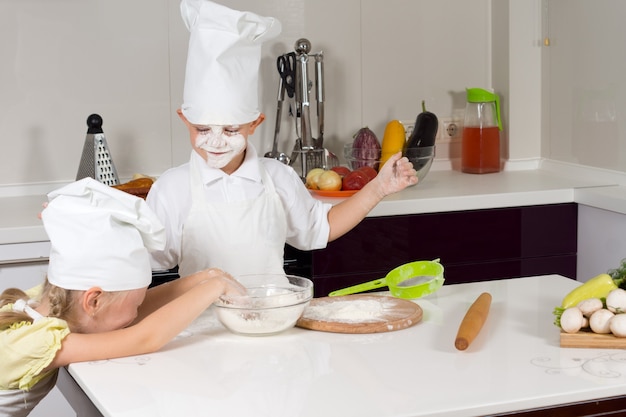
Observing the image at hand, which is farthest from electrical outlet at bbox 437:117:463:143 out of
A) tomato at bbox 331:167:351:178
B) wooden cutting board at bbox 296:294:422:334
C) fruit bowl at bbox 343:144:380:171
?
wooden cutting board at bbox 296:294:422:334

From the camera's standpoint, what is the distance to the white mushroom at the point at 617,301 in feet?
4.93

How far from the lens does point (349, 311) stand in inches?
66.7

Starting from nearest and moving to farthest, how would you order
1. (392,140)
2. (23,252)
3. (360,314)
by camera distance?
(360,314), (23,252), (392,140)

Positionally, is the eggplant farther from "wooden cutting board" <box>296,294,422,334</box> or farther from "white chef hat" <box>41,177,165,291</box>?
"white chef hat" <box>41,177,165,291</box>

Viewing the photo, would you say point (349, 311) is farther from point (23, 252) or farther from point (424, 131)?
point (424, 131)

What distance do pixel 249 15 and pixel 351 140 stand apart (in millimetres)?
1417

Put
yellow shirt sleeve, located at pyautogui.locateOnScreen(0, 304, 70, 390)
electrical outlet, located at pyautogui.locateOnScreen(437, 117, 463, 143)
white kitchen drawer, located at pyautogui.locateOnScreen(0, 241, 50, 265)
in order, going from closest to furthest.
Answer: yellow shirt sleeve, located at pyautogui.locateOnScreen(0, 304, 70, 390), white kitchen drawer, located at pyautogui.locateOnScreen(0, 241, 50, 265), electrical outlet, located at pyautogui.locateOnScreen(437, 117, 463, 143)

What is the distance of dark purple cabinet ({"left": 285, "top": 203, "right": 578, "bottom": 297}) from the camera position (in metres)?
2.74

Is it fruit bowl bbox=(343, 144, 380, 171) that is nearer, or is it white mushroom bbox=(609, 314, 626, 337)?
white mushroom bbox=(609, 314, 626, 337)

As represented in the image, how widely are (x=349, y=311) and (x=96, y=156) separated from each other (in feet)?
4.49

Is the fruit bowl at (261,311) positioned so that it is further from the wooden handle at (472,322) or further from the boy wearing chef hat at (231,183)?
the boy wearing chef hat at (231,183)

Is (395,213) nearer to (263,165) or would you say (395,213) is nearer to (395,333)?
(263,165)

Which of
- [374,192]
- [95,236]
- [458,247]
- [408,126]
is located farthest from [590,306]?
[408,126]

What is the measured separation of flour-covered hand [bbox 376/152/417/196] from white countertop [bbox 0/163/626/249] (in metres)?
0.74
